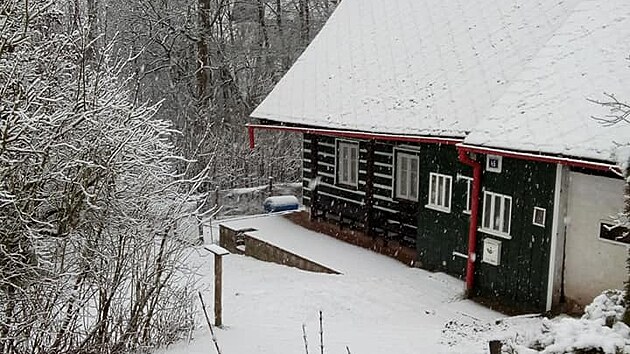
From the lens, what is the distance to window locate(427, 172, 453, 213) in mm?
11672

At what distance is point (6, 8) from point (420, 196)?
7.50 meters

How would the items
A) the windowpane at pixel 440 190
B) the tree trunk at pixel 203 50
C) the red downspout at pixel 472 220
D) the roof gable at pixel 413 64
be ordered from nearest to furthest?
1. the red downspout at pixel 472 220
2. the windowpane at pixel 440 190
3. the roof gable at pixel 413 64
4. the tree trunk at pixel 203 50

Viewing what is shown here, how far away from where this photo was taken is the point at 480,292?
10.8 metres

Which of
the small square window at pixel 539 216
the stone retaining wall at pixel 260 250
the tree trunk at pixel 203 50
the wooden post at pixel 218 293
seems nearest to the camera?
the wooden post at pixel 218 293

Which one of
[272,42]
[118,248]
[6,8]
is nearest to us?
[6,8]

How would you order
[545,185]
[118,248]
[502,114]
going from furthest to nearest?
[502,114], [545,185], [118,248]

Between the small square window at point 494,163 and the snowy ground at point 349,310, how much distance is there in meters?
2.05

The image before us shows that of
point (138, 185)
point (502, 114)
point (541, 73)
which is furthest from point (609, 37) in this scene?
point (138, 185)

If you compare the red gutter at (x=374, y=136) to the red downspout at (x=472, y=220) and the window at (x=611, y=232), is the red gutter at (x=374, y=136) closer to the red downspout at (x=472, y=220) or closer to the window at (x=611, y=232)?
the red downspout at (x=472, y=220)

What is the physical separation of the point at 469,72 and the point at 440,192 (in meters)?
2.41

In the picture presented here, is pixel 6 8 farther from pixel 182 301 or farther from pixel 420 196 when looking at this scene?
pixel 420 196

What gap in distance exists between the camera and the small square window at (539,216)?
9.69 meters

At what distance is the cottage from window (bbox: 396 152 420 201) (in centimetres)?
3

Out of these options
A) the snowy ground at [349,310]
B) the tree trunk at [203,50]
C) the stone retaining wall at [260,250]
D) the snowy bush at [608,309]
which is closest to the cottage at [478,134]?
the snowy ground at [349,310]
